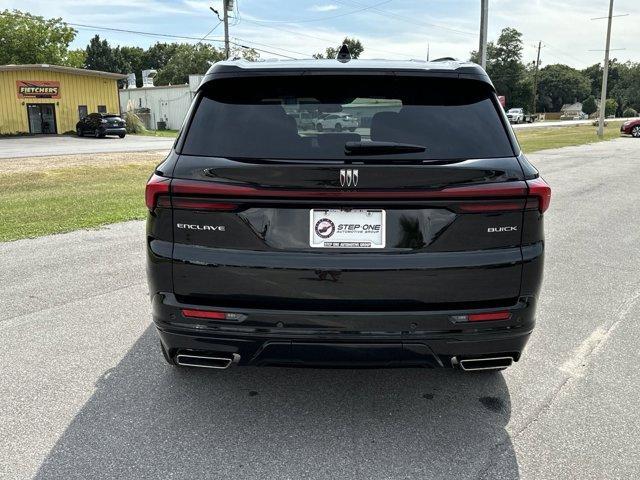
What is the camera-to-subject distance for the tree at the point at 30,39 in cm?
5478

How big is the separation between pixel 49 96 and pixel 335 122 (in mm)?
46156

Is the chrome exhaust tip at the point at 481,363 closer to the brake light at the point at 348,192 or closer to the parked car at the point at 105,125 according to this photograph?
the brake light at the point at 348,192

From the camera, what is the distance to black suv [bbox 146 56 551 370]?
2619 millimetres

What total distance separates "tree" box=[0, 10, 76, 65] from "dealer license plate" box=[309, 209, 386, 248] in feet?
205

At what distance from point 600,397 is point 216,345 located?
230 centimetres

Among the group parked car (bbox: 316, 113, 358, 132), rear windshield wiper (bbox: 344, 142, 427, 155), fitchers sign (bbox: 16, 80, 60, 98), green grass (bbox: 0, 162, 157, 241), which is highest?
fitchers sign (bbox: 16, 80, 60, 98)

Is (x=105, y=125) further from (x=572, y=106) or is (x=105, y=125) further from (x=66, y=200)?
(x=572, y=106)

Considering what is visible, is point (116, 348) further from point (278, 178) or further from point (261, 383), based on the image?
point (278, 178)

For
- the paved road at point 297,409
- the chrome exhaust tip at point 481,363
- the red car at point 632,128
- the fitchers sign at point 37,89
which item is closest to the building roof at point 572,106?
the red car at point 632,128

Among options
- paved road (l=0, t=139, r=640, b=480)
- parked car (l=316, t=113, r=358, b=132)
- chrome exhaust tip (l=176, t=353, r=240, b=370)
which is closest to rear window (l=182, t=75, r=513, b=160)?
parked car (l=316, t=113, r=358, b=132)

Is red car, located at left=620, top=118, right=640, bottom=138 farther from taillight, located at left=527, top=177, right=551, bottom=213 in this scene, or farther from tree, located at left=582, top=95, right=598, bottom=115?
tree, located at left=582, top=95, right=598, bottom=115

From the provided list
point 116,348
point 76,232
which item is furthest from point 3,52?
point 116,348

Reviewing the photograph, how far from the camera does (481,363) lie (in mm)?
2883

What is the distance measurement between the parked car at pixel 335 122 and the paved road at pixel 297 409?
157 cm
